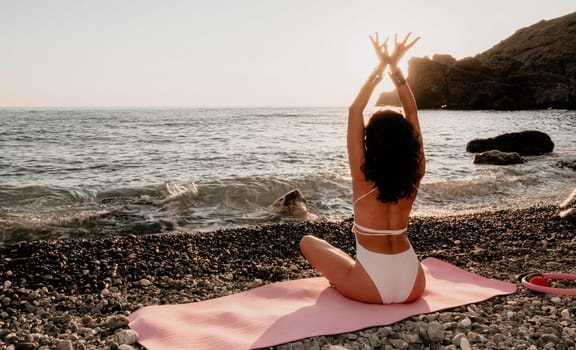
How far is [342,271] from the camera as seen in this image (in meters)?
4.83

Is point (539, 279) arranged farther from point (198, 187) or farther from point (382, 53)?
point (198, 187)

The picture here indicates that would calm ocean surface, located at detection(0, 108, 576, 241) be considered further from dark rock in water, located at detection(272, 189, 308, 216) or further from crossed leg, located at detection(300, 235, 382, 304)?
crossed leg, located at detection(300, 235, 382, 304)

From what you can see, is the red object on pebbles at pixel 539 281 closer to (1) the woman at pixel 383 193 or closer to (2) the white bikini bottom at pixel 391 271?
(1) the woman at pixel 383 193

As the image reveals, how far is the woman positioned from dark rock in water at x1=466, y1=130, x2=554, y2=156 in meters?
21.0

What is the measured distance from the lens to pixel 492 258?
7070 millimetres

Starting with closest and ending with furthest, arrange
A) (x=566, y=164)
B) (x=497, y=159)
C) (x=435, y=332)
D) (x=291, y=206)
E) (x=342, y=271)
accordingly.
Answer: (x=435, y=332), (x=342, y=271), (x=291, y=206), (x=566, y=164), (x=497, y=159)

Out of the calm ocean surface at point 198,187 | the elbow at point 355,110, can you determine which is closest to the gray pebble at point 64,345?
the elbow at point 355,110

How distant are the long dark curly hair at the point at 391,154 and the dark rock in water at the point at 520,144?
69.9ft

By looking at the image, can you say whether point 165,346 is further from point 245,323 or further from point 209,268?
point 209,268

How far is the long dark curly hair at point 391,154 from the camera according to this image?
413 centimetres

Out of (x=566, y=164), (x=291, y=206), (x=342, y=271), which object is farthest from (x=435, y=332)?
(x=566, y=164)

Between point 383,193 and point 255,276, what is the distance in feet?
9.15

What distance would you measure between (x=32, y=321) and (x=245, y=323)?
2208 mm

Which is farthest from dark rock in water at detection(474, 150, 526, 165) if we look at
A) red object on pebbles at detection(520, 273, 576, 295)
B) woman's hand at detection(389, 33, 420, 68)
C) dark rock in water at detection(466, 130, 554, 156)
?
woman's hand at detection(389, 33, 420, 68)
